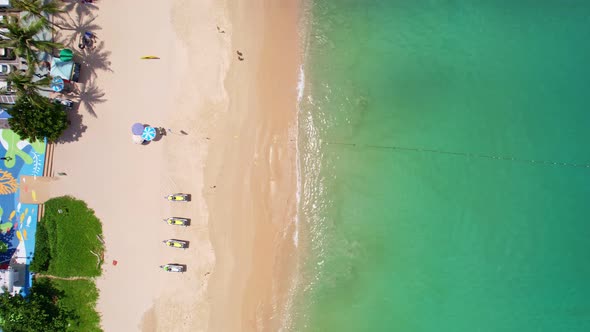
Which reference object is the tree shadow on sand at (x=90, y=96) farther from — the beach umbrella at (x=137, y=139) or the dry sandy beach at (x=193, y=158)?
the beach umbrella at (x=137, y=139)

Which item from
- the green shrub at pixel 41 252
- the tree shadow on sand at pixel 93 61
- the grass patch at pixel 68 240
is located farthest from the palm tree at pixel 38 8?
the green shrub at pixel 41 252

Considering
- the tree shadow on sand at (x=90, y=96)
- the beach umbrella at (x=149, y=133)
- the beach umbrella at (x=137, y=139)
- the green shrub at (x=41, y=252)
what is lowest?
the green shrub at (x=41, y=252)

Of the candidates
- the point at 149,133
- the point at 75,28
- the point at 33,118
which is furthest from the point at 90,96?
the point at 149,133

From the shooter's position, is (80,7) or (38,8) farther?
(80,7)

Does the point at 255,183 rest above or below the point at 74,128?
below

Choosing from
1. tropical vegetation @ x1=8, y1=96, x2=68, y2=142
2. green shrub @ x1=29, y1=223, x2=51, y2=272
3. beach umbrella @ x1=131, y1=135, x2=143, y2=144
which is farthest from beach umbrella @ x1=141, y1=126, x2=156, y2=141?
Answer: green shrub @ x1=29, y1=223, x2=51, y2=272

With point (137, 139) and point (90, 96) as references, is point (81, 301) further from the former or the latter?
point (90, 96)
